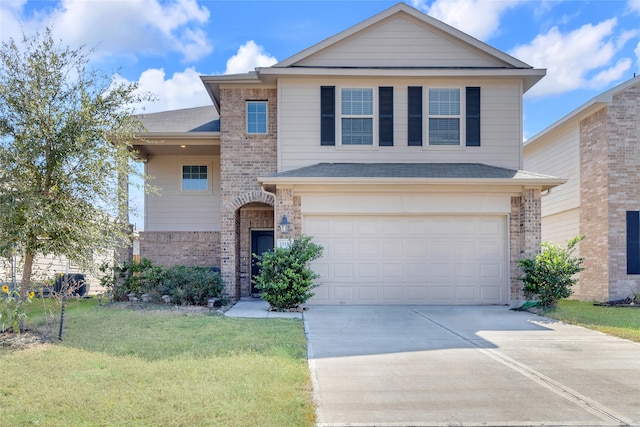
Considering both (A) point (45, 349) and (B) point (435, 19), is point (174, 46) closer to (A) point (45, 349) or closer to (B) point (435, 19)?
(B) point (435, 19)

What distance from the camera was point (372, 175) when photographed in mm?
12523

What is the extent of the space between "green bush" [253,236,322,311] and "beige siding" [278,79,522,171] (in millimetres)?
2825

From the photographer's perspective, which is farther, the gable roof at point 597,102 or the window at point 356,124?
the gable roof at point 597,102

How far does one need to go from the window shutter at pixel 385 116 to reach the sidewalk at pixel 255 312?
523 cm

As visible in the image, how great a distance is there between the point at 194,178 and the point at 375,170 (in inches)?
236

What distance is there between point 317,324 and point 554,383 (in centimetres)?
491

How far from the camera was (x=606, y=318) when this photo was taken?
11.0 meters

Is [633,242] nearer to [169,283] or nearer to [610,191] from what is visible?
[610,191]

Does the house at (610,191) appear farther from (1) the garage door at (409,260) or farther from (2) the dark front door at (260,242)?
(2) the dark front door at (260,242)

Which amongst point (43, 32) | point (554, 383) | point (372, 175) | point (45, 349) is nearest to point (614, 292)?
point (372, 175)

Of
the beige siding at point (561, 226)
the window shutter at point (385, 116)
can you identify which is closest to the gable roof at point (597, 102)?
the beige siding at point (561, 226)

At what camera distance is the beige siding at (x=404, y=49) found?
14.0 meters

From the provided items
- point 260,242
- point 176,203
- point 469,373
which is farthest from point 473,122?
point 469,373

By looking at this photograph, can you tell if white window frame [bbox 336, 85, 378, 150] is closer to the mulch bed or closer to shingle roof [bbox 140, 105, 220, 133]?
shingle roof [bbox 140, 105, 220, 133]
